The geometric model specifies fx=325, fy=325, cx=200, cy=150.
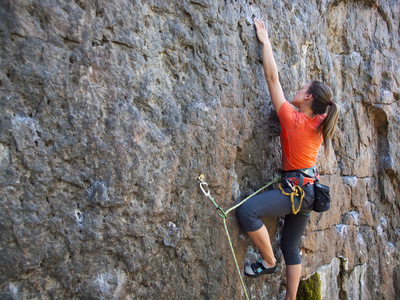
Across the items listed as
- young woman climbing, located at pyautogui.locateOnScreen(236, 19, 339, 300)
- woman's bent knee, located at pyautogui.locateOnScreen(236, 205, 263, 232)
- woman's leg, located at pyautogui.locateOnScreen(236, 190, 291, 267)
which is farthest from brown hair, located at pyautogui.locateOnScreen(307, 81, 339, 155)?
woman's bent knee, located at pyautogui.locateOnScreen(236, 205, 263, 232)

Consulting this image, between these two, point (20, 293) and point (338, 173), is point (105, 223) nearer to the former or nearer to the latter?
point (20, 293)

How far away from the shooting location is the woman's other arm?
301 cm

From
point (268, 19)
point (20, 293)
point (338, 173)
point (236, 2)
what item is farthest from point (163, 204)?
point (338, 173)

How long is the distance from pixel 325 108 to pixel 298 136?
371mm

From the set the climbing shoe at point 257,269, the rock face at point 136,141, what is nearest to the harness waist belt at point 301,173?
the rock face at point 136,141

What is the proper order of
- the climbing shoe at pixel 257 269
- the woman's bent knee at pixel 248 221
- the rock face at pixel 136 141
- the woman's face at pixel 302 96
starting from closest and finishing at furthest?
the rock face at pixel 136 141 → the woman's bent knee at pixel 248 221 → the climbing shoe at pixel 257 269 → the woman's face at pixel 302 96

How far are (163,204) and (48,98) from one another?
3.65 feet

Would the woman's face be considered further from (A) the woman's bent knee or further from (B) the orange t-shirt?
(A) the woman's bent knee

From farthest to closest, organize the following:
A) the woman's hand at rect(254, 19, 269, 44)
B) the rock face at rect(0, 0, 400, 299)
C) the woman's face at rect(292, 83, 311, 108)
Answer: the woman's hand at rect(254, 19, 269, 44)
the woman's face at rect(292, 83, 311, 108)
the rock face at rect(0, 0, 400, 299)

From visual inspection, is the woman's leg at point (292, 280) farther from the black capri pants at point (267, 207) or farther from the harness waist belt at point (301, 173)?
the harness waist belt at point (301, 173)

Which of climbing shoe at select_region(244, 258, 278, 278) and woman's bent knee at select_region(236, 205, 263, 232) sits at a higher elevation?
woman's bent knee at select_region(236, 205, 263, 232)

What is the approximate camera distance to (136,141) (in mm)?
2408

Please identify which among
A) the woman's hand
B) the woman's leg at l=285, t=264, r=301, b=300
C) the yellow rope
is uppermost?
the woman's hand

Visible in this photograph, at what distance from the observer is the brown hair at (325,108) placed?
285 centimetres
